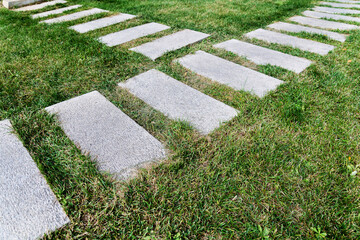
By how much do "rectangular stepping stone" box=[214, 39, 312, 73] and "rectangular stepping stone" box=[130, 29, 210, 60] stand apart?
41cm

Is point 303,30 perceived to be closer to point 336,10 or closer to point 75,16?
point 336,10

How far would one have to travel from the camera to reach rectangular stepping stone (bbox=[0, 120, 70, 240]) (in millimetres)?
1145

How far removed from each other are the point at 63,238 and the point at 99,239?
173mm

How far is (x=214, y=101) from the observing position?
206cm

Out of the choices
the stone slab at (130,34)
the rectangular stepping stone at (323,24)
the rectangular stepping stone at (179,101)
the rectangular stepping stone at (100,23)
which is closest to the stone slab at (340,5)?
the rectangular stepping stone at (323,24)

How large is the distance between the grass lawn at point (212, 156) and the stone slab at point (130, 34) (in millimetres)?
407

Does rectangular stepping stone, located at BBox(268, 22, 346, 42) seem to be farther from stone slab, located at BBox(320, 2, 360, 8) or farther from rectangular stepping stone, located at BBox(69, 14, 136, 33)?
rectangular stepping stone, located at BBox(69, 14, 136, 33)

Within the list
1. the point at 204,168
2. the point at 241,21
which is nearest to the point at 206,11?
the point at 241,21

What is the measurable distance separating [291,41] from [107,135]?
2.93 meters

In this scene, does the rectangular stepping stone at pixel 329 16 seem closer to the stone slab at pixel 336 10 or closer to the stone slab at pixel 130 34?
the stone slab at pixel 336 10

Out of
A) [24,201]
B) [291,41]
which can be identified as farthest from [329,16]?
[24,201]

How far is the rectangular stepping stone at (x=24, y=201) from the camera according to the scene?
114 centimetres

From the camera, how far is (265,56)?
2.86 m

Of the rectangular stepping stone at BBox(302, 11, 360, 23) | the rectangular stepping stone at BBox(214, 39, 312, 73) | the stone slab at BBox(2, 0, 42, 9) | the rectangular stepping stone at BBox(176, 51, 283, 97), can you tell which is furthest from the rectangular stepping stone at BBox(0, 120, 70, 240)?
the rectangular stepping stone at BBox(302, 11, 360, 23)
